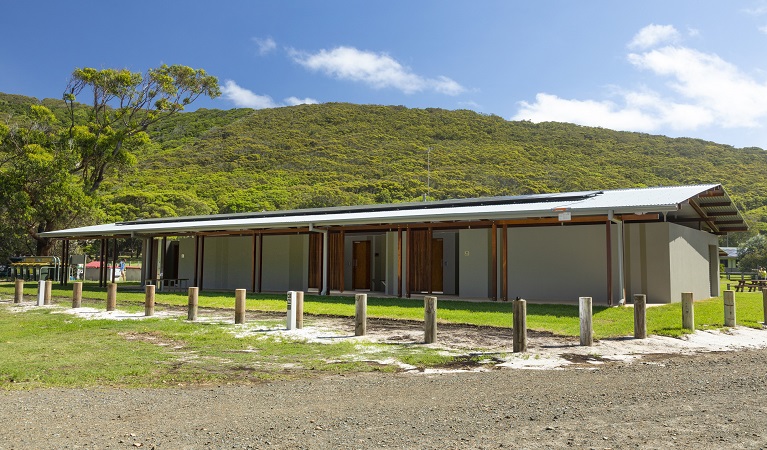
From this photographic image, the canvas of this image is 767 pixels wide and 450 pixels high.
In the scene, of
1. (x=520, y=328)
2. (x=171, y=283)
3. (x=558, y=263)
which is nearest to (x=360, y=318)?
(x=520, y=328)

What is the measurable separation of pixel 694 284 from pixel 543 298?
15.7ft

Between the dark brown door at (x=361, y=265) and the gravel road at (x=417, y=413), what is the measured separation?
47.2ft

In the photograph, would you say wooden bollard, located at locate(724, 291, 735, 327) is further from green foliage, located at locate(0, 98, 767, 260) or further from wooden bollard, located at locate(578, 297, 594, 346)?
green foliage, located at locate(0, 98, 767, 260)

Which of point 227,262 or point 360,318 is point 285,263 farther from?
point 360,318

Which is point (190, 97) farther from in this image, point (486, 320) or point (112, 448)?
point (112, 448)

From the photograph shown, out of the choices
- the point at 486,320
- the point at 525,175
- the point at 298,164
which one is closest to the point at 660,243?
the point at 486,320

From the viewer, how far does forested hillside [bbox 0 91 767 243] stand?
52250 millimetres

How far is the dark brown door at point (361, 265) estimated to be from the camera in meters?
21.1

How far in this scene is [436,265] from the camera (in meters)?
19.0

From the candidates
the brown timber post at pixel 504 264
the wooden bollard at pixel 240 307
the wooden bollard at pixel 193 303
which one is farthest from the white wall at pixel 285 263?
the wooden bollard at pixel 240 307

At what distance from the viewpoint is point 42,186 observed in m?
27.8

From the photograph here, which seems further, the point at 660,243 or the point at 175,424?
the point at 660,243

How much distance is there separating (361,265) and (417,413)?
53.7 ft

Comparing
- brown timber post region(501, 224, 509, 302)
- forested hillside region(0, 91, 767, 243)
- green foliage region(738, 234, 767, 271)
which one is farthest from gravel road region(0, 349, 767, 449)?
green foliage region(738, 234, 767, 271)
